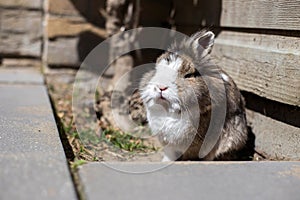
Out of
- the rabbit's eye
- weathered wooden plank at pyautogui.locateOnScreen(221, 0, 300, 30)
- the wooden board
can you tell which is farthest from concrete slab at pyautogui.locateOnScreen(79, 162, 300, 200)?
the wooden board

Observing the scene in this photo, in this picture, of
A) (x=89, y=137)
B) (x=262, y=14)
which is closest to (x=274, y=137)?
(x=262, y=14)

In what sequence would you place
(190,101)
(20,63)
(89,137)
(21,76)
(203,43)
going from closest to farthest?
(190,101), (203,43), (89,137), (21,76), (20,63)

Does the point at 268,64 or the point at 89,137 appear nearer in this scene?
the point at 268,64

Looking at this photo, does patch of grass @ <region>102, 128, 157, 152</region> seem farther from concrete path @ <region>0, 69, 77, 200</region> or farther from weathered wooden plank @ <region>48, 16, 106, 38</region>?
weathered wooden plank @ <region>48, 16, 106, 38</region>

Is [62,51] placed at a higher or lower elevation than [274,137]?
higher

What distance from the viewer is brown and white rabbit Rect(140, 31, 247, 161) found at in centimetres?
219

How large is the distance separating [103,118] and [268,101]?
1274 mm

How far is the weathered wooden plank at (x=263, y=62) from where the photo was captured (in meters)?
2.24

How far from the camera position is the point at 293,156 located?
227 cm

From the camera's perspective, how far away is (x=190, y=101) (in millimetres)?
2191

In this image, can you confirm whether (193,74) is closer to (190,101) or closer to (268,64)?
(190,101)

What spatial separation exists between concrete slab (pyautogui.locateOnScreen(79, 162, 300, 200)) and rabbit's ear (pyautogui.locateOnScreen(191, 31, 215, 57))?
79 cm

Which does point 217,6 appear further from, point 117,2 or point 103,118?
point 103,118

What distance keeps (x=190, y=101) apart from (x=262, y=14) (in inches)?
30.7
